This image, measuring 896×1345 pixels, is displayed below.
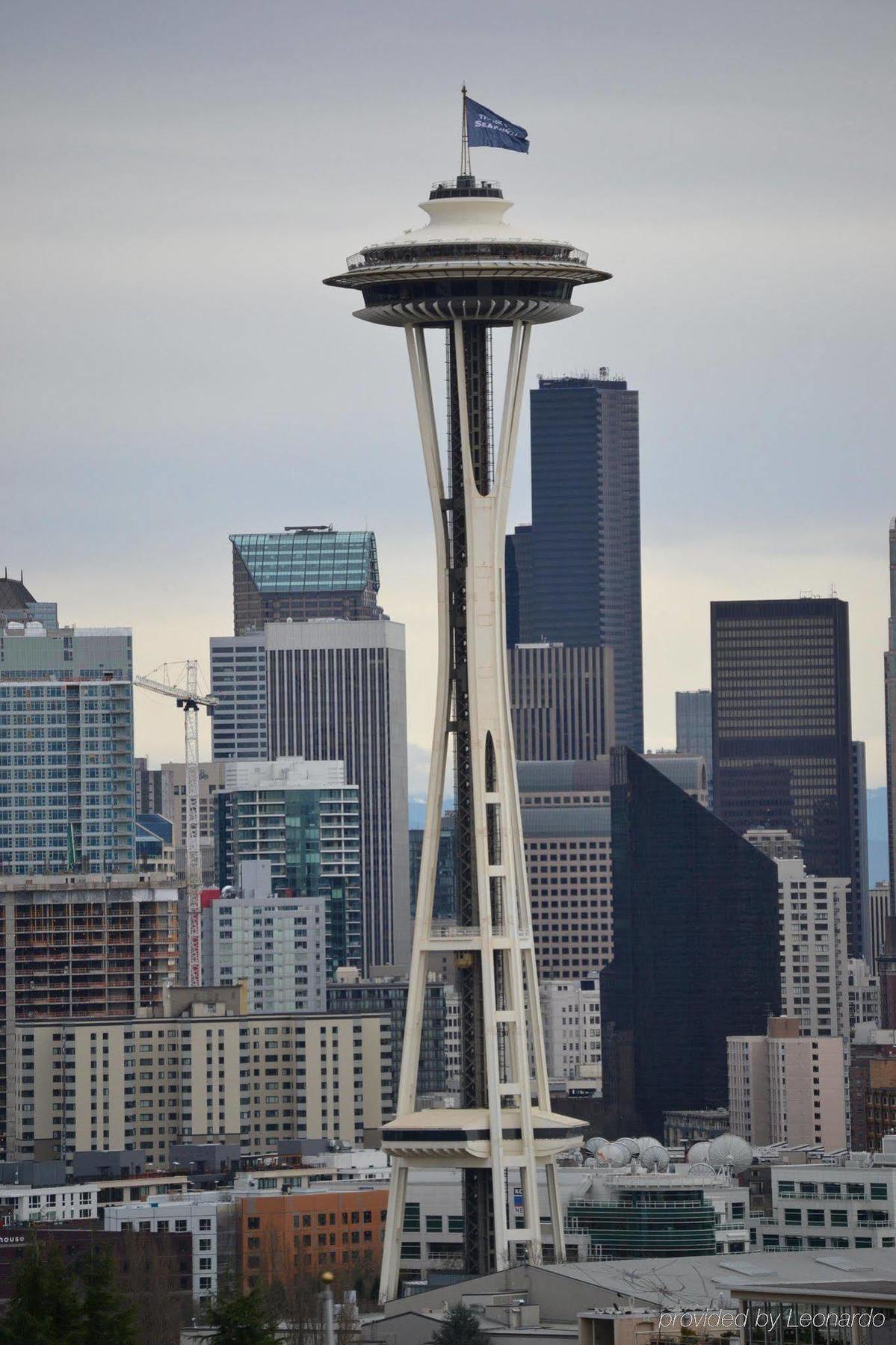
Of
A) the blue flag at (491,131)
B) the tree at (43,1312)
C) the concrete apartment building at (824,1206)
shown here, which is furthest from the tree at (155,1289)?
the blue flag at (491,131)

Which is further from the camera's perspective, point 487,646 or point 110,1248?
point 110,1248

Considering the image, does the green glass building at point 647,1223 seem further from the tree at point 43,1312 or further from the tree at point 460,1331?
the tree at point 43,1312

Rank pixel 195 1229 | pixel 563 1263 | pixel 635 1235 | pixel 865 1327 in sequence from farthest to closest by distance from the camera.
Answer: pixel 195 1229
pixel 635 1235
pixel 563 1263
pixel 865 1327

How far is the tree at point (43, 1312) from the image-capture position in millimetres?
116000

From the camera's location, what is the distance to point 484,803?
144 meters

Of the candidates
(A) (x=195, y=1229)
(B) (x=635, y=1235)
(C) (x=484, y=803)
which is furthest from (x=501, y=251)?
(A) (x=195, y=1229)

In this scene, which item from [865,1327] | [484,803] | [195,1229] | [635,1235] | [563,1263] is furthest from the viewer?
[195,1229]

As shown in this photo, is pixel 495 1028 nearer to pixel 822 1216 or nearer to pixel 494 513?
pixel 494 513

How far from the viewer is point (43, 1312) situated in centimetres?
11938

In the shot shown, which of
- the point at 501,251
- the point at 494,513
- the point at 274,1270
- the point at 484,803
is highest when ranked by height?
the point at 501,251

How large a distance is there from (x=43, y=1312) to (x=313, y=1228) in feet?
235

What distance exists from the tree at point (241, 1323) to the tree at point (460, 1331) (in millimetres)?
9925

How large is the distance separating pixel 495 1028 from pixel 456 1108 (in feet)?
11.8

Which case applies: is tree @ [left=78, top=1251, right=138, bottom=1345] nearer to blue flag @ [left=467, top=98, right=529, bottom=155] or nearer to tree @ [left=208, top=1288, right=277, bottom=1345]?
tree @ [left=208, top=1288, right=277, bottom=1345]
